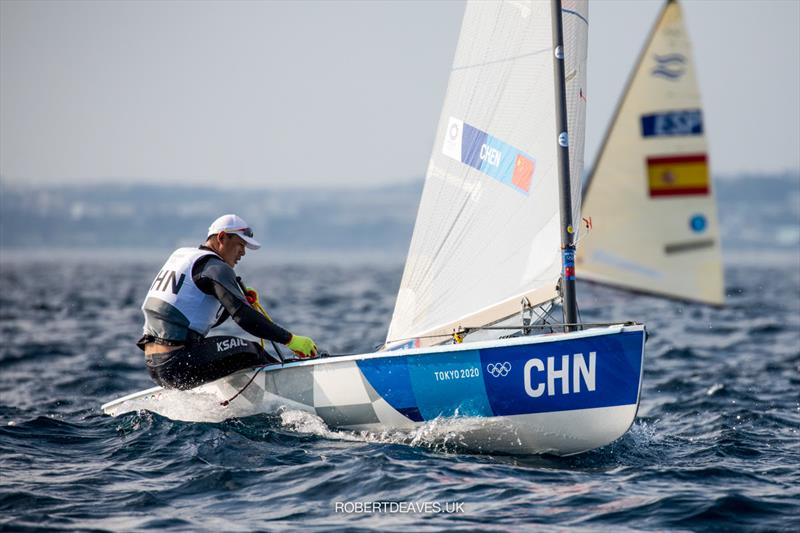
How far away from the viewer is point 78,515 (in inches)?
244

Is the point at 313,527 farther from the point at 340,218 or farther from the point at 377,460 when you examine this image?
the point at 340,218

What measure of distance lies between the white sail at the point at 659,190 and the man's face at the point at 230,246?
5664 mm

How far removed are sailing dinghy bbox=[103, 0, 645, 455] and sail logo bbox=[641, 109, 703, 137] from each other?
195 inches

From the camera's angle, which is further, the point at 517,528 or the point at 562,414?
the point at 562,414

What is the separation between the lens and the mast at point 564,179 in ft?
25.0

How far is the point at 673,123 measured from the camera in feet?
41.9

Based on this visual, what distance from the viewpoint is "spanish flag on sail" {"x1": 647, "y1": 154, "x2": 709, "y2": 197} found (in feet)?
40.7

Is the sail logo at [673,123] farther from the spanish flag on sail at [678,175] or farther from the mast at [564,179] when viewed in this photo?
the mast at [564,179]

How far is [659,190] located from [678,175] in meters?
0.29

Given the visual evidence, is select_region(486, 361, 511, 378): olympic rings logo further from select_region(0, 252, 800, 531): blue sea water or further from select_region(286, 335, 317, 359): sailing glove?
select_region(286, 335, 317, 359): sailing glove

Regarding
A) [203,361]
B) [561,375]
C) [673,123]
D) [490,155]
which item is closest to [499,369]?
[561,375]

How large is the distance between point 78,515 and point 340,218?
186 metres

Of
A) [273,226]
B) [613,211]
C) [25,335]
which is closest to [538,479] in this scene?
[613,211]

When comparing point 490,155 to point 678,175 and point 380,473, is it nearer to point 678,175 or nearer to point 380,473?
point 380,473
